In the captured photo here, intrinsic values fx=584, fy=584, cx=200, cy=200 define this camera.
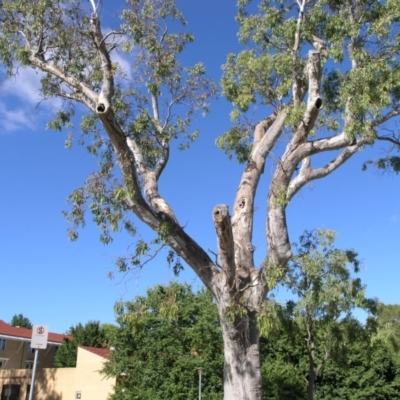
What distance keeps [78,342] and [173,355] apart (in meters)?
20.6

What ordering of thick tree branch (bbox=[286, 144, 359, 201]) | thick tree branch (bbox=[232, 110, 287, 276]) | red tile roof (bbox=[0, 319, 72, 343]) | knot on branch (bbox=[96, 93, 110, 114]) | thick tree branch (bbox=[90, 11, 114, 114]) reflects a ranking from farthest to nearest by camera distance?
red tile roof (bbox=[0, 319, 72, 343]), thick tree branch (bbox=[286, 144, 359, 201]), thick tree branch (bbox=[90, 11, 114, 114]), thick tree branch (bbox=[232, 110, 287, 276]), knot on branch (bbox=[96, 93, 110, 114])

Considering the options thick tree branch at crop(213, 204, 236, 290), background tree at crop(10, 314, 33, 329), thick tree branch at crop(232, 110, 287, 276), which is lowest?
thick tree branch at crop(213, 204, 236, 290)

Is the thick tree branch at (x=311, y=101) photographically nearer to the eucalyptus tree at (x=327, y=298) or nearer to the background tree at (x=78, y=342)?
the eucalyptus tree at (x=327, y=298)

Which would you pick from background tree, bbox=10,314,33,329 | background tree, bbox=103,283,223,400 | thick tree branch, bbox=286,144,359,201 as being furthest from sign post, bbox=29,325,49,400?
background tree, bbox=10,314,33,329

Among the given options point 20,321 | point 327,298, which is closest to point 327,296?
point 327,298

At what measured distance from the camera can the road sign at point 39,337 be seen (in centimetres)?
910

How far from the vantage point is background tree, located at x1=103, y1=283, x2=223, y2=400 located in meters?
23.3

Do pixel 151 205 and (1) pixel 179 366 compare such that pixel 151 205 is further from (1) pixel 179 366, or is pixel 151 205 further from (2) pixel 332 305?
(1) pixel 179 366

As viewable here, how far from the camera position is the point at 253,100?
14.1 metres

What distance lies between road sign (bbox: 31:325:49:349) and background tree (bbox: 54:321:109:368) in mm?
31613

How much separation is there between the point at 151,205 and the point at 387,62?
6.16 metres

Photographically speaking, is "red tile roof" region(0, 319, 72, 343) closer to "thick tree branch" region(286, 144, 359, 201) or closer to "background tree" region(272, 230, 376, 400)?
"background tree" region(272, 230, 376, 400)

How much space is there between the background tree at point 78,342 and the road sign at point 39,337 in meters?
31.6

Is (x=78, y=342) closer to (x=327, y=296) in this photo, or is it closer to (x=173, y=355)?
(x=173, y=355)
